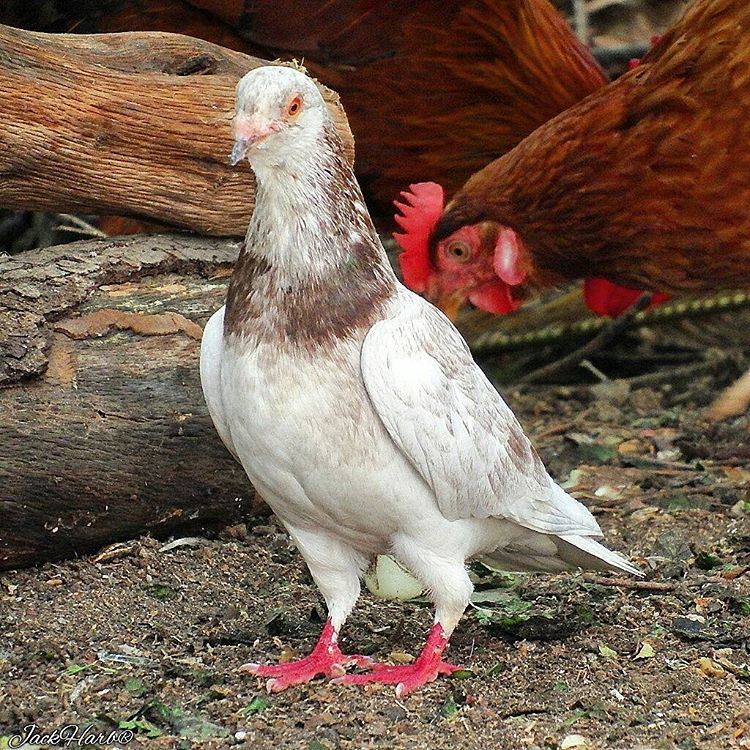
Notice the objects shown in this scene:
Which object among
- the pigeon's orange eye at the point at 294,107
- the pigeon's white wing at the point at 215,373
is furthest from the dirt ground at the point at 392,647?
the pigeon's orange eye at the point at 294,107

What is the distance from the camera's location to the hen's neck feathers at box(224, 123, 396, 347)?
2627 millimetres

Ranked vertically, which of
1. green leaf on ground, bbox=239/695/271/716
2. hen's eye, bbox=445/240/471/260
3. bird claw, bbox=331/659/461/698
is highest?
hen's eye, bbox=445/240/471/260

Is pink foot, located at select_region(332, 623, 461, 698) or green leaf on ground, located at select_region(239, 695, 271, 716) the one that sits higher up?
pink foot, located at select_region(332, 623, 461, 698)

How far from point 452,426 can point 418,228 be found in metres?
2.23

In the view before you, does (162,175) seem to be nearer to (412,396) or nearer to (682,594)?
(412,396)

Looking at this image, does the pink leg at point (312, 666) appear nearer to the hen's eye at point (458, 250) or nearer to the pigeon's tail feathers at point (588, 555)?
the pigeon's tail feathers at point (588, 555)

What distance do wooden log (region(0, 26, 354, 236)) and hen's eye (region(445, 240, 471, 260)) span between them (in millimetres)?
1016

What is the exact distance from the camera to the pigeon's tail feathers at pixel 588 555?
303 cm

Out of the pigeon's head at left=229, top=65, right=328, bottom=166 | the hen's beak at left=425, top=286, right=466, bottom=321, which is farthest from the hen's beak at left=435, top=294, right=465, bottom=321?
the pigeon's head at left=229, top=65, right=328, bottom=166

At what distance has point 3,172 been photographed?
3.38 m

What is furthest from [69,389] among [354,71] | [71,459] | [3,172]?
[354,71]

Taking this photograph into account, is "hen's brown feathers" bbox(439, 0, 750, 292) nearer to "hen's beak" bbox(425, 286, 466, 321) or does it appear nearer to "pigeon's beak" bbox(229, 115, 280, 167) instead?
"hen's beak" bbox(425, 286, 466, 321)

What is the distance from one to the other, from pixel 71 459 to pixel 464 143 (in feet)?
9.00

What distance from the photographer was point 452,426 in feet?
9.00
